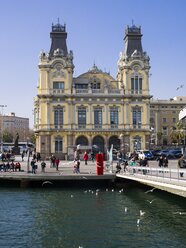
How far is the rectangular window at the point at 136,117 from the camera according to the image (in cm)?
8612

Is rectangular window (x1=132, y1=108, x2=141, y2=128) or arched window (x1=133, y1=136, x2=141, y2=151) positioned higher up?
rectangular window (x1=132, y1=108, x2=141, y2=128)

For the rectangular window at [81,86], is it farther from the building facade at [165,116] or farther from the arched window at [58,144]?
the building facade at [165,116]

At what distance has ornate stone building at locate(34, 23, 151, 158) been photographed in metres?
84.4

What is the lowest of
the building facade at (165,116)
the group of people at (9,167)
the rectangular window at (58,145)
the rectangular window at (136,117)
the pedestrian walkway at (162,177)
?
the pedestrian walkway at (162,177)

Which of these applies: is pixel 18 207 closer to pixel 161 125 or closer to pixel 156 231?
pixel 156 231

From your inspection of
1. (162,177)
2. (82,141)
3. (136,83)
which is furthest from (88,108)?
(162,177)

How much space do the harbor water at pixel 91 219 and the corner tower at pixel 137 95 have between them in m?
44.6

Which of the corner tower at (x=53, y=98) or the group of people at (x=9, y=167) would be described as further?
the corner tower at (x=53, y=98)

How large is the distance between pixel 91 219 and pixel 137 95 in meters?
59.7

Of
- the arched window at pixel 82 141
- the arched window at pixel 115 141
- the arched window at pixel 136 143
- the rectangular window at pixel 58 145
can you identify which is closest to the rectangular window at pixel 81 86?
the arched window at pixel 82 141

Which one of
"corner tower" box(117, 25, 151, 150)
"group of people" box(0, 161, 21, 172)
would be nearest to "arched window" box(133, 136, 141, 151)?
"corner tower" box(117, 25, 151, 150)

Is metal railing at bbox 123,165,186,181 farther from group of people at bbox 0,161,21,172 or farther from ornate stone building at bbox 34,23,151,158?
ornate stone building at bbox 34,23,151,158

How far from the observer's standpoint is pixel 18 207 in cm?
3303

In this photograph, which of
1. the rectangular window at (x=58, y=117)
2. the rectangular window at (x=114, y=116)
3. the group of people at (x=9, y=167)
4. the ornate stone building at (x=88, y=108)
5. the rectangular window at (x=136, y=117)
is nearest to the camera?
the group of people at (x=9, y=167)
